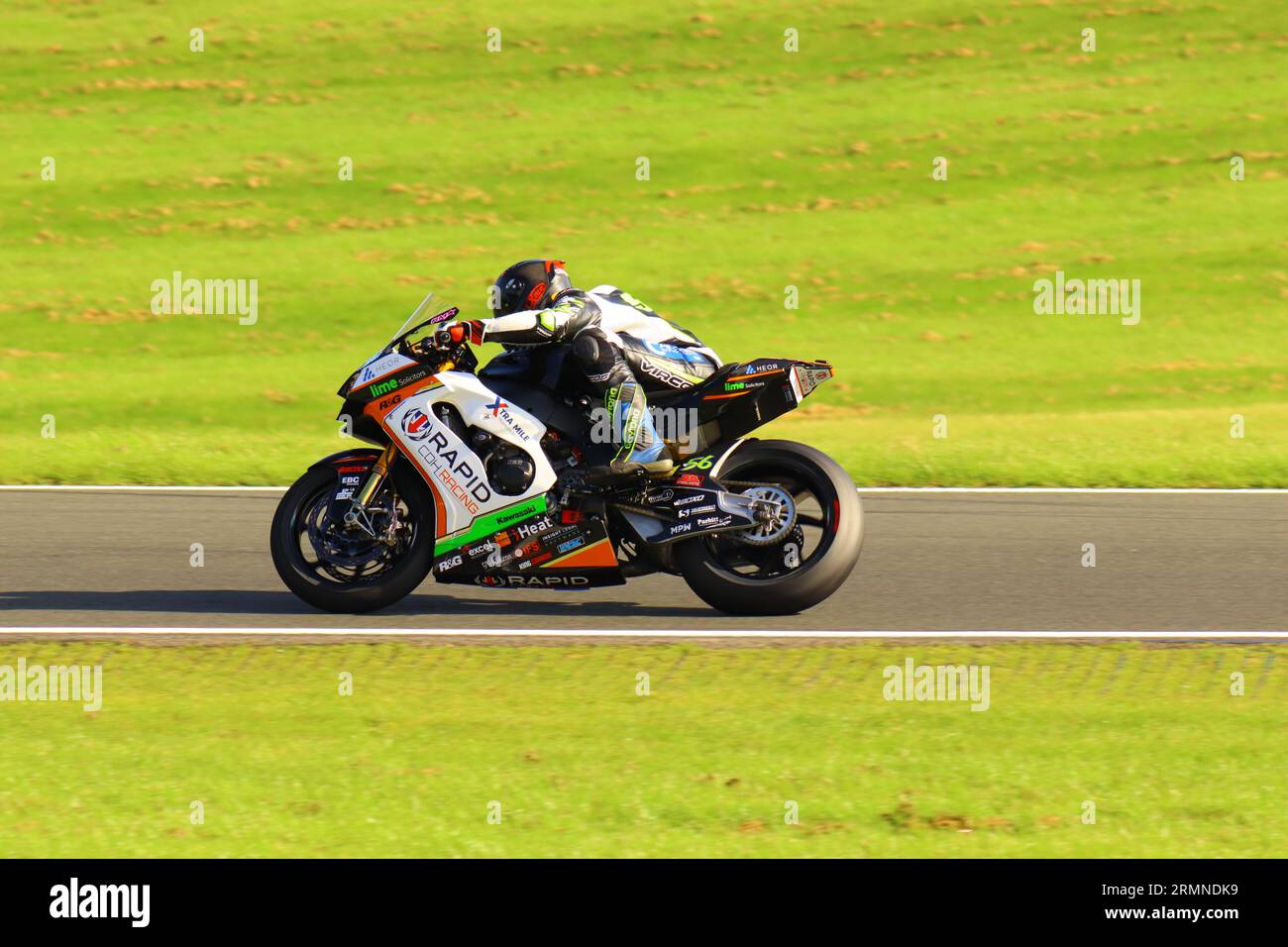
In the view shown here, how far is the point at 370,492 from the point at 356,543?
11.7 inches

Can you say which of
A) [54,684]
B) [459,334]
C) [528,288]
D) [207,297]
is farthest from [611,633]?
[207,297]

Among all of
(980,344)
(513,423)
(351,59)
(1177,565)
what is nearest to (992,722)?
(513,423)

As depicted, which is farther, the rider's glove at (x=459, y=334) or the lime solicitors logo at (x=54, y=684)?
the rider's glove at (x=459, y=334)

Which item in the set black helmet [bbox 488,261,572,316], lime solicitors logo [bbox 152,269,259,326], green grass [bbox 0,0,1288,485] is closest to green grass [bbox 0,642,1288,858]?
black helmet [bbox 488,261,572,316]

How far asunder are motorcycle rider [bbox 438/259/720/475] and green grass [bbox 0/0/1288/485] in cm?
520

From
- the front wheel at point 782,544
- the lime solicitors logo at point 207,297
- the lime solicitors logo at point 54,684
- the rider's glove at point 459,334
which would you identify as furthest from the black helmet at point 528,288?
the lime solicitors logo at point 207,297

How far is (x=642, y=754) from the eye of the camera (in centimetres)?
661

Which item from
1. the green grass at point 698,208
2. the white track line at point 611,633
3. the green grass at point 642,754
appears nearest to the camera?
the green grass at point 642,754

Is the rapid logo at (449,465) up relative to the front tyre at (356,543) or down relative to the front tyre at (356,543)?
up

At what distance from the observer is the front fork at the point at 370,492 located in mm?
8656

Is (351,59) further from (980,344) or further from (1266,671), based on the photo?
(1266,671)

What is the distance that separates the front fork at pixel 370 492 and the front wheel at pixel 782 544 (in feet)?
4.73

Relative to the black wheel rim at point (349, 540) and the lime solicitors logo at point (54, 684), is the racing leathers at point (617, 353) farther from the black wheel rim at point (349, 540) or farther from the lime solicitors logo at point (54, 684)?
the lime solicitors logo at point (54, 684)

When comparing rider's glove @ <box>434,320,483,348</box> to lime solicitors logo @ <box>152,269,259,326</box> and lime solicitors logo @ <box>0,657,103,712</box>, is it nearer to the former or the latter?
lime solicitors logo @ <box>0,657,103,712</box>
